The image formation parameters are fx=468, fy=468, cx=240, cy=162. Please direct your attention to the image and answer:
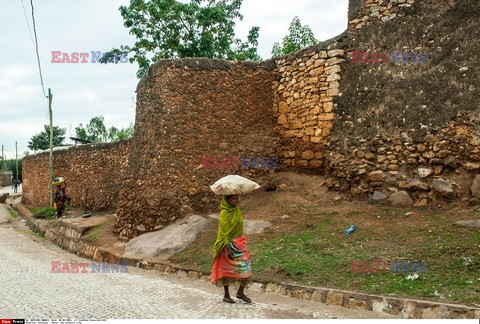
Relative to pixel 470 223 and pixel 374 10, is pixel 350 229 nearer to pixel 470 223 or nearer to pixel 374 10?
pixel 470 223

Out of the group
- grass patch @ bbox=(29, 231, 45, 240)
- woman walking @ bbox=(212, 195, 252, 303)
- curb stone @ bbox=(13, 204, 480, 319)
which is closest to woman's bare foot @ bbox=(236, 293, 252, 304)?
woman walking @ bbox=(212, 195, 252, 303)

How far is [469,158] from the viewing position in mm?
8055

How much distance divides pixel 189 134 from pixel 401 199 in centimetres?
486

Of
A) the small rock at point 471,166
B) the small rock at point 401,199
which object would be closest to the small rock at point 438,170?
the small rock at point 471,166

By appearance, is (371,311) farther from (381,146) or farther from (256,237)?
(381,146)

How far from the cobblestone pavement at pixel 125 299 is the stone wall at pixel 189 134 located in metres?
2.15

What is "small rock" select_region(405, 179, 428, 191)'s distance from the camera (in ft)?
27.5

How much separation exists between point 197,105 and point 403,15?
4.83 m

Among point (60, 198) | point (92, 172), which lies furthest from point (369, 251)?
point (92, 172)

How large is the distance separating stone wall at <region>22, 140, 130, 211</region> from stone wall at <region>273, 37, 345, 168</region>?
6397 mm

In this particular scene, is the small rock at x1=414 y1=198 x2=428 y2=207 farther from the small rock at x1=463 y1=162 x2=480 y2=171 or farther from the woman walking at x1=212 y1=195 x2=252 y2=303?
the woman walking at x1=212 y1=195 x2=252 y2=303

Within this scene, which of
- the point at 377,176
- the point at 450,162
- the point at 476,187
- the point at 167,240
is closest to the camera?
the point at 476,187

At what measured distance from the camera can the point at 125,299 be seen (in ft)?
19.5

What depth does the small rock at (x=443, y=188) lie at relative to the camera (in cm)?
802
